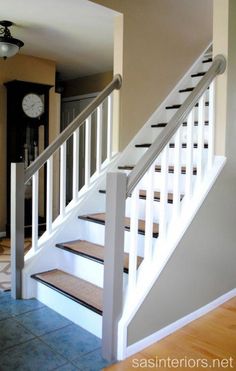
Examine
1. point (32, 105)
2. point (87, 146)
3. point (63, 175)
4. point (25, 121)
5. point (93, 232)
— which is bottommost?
point (93, 232)

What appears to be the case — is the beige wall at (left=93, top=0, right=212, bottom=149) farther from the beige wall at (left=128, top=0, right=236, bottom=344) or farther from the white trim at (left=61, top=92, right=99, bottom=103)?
the white trim at (left=61, top=92, right=99, bottom=103)

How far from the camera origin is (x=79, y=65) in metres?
5.25

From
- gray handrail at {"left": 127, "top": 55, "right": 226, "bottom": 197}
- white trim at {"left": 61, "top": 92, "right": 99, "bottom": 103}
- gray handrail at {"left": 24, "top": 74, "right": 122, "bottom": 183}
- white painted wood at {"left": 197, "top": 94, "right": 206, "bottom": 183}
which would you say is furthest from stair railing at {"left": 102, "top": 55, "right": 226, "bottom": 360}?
white trim at {"left": 61, "top": 92, "right": 99, "bottom": 103}

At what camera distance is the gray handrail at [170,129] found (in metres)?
2.03

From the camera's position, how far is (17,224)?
106 inches

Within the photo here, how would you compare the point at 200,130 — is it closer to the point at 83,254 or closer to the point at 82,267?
the point at 83,254

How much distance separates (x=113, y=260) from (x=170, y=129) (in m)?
0.86

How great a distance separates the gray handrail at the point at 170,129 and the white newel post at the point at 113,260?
84 mm

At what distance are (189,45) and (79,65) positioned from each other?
189 cm

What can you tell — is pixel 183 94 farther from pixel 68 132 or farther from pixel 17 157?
pixel 17 157

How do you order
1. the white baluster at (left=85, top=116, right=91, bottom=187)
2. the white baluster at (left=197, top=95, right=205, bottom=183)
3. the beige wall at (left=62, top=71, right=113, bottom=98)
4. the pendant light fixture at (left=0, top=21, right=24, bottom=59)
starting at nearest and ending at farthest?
1. the white baluster at (left=197, top=95, right=205, bottom=183)
2. the white baluster at (left=85, top=116, right=91, bottom=187)
3. the pendant light fixture at (left=0, top=21, right=24, bottom=59)
4. the beige wall at (left=62, top=71, right=113, bottom=98)

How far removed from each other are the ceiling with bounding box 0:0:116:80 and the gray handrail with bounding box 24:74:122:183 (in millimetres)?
685

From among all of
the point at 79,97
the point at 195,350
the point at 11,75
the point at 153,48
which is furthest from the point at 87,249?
the point at 79,97

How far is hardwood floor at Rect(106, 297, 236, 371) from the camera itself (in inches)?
76.5
